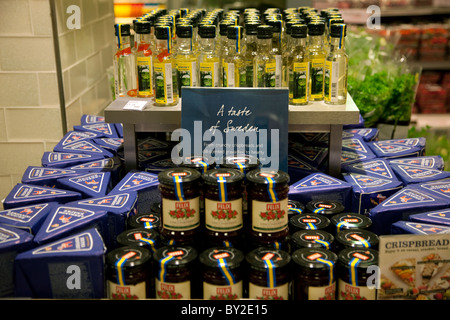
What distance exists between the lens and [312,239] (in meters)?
1.68

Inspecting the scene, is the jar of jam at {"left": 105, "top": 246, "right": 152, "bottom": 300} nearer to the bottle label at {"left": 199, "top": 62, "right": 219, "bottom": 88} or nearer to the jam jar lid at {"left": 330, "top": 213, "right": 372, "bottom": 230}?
the jam jar lid at {"left": 330, "top": 213, "right": 372, "bottom": 230}

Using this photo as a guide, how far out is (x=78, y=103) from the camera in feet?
11.3

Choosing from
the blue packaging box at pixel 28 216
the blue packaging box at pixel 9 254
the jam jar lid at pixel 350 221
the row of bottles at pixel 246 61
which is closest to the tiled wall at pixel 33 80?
the row of bottles at pixel 246 61

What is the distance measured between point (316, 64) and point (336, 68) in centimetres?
10

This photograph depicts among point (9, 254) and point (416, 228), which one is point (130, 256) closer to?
point (9, 254)

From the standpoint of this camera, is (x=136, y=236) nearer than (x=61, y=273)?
No

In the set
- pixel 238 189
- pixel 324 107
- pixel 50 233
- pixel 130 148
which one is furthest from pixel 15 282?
pixel 324 107

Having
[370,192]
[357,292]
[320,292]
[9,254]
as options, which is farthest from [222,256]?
[370,192]

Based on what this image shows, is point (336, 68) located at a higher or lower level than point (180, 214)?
higher

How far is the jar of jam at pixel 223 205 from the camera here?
5.11 feet

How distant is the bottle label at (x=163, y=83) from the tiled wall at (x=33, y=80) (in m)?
1.22

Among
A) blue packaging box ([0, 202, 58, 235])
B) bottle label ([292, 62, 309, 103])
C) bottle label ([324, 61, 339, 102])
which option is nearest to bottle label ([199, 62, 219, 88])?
bottle label ([292, 62, 309, 103])

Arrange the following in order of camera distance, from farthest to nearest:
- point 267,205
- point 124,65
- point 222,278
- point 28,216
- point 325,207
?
1. point 124,65
2. point 325,207
3. point 28,216
4. point 267,205
5. point 222,278

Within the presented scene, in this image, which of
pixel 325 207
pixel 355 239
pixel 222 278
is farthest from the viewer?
pixel 325 207
